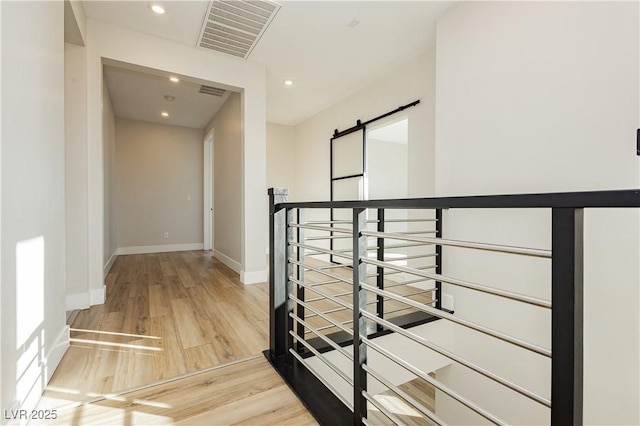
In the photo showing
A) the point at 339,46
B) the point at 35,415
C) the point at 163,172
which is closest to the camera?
the point at 35,415

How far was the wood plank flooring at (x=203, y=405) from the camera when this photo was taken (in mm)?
1174

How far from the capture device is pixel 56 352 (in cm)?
152

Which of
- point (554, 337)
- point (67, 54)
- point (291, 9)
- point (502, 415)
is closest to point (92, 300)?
point (67, 54)

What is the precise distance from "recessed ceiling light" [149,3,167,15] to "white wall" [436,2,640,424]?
2.31 m

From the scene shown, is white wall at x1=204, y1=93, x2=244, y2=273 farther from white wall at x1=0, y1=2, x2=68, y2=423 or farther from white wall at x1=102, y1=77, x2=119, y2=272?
white wall at x1=0, y1=2, x2=68, y2=423

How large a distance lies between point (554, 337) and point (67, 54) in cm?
350

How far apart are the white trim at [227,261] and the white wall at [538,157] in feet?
8.30

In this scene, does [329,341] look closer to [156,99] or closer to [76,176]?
[76,176]

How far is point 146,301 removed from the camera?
261 cm

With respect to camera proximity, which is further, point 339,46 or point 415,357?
point 339,46

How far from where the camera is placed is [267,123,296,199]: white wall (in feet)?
17.3

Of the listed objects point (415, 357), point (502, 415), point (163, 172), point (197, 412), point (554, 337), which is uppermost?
point (163, 172)

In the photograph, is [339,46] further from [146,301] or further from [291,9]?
[146,301]

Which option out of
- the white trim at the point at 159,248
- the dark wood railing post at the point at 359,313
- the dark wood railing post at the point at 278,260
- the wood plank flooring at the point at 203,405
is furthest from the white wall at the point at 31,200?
the white trim at the point at 159,248
